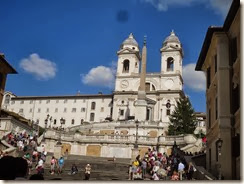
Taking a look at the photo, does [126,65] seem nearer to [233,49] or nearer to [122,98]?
[122,98]

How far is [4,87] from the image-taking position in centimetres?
2383

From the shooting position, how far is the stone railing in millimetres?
32875

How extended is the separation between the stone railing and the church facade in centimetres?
3309

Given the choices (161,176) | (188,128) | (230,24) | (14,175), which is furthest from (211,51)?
(188,128)

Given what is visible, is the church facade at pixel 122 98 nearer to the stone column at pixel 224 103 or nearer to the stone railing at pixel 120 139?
the stone railing at pixel 120 139

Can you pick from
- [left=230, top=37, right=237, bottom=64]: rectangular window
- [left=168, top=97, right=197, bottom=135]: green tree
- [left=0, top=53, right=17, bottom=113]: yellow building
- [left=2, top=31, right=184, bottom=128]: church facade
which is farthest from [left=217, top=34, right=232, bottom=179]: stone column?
[left=2, top=31, right=184, bottom=128]: church facade

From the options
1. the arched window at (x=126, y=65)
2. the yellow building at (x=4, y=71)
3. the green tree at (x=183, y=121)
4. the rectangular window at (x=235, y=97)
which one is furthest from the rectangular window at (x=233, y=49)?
the arched window at (x=126, y=65)

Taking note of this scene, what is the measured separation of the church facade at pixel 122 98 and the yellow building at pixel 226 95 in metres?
49.2

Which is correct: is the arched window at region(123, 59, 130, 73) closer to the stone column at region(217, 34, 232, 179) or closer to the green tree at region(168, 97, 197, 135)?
the green tree at region(168, 97, 197, 135)

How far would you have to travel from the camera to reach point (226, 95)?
15984 millimetres

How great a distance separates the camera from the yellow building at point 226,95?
14.7 meters

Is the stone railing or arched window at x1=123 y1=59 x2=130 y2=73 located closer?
the stone railing

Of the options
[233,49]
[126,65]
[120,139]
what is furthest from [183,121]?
[126,65]

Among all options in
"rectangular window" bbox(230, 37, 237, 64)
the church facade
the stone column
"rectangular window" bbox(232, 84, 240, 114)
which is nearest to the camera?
the stone column
